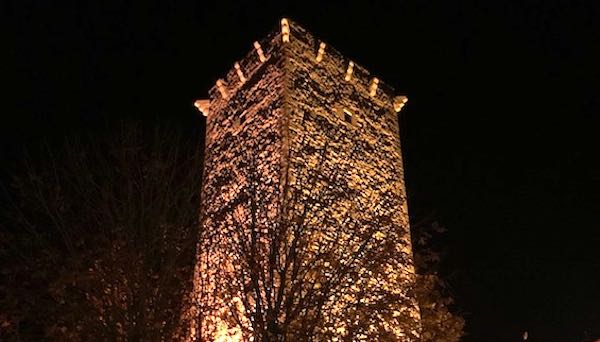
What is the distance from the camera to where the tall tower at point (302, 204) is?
8844mm

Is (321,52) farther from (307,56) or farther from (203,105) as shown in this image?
(203,105)

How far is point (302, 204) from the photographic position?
9852 millimetres

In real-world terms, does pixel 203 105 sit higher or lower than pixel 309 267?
higher

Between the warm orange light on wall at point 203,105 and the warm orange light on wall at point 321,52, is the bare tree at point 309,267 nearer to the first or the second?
the warm orange light on wall at point 321,52

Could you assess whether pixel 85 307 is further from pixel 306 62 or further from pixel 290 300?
pixel 306 62

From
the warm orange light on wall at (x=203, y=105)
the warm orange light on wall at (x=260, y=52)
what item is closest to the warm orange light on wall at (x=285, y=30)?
the warm orange light on wall at (x=260, y=52)

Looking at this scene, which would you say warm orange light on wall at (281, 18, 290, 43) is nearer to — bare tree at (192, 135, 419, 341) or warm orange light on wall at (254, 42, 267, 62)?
warm orange light on wall at (254, 42, 267, 62)

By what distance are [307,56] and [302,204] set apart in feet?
11.1

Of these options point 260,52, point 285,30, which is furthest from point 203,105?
point 285,30

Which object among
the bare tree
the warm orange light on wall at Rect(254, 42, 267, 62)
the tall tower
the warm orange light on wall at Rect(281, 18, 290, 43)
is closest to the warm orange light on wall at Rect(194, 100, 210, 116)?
the tall tower

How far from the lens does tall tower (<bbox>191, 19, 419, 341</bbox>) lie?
884cm

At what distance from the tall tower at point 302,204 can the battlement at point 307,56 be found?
29 mm

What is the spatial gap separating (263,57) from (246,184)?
2779mm

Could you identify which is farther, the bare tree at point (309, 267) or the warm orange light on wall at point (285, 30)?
the warm orange light on wall at point (285, 30)
